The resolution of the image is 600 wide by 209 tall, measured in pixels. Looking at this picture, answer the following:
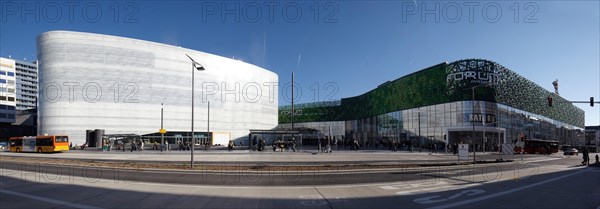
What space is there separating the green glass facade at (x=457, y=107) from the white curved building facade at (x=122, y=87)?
38.9 m

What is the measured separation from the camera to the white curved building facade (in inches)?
2685

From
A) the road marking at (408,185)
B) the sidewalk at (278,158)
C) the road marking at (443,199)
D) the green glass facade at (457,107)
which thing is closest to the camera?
the road marking at (443,199)

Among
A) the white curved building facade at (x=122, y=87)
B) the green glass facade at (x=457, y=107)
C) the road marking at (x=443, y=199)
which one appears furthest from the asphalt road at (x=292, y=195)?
the white curved building facade at (x=122, y=87)

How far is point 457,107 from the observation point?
57844 mm

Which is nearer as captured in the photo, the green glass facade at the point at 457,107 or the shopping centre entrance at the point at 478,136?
the green glass facade at the point at 457,107

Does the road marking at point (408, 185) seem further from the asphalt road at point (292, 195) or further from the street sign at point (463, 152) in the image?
the street sign at point (463, 152)

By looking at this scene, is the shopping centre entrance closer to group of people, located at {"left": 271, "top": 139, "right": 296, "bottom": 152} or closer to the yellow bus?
group of people, located at {"left": 271, "top": 139, "right": 296, "bottom": 152}

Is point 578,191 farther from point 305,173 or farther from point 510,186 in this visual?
point 305,173

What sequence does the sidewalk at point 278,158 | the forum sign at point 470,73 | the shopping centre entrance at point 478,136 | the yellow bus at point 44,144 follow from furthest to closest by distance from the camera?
the shopping centre entrance at point 478,136, the forum sign at point 470,73, the yellow bus at point 44,144, the sidewalk at point 278,158

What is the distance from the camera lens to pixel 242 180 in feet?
48.6

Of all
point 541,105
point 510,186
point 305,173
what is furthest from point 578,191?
point 541,105

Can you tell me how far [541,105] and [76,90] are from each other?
357 feet

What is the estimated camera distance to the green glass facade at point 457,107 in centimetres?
5697

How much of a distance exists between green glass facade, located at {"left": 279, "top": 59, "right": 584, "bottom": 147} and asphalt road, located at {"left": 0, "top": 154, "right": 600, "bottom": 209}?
2938 centimetres
